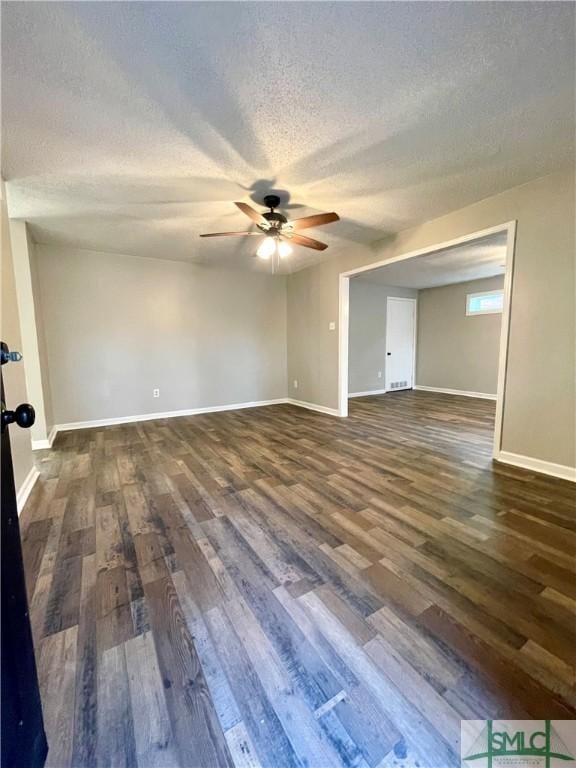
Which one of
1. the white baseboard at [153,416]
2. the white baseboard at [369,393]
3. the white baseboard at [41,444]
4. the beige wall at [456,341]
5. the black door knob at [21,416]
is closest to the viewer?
the black door knob at [21,416]

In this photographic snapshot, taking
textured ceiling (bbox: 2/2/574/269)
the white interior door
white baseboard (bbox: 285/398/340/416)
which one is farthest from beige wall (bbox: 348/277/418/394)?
textured ceiling (bbox: 2/2/574/269)

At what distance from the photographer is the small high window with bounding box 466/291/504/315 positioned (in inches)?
231

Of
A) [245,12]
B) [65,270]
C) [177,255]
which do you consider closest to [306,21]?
[245,12]

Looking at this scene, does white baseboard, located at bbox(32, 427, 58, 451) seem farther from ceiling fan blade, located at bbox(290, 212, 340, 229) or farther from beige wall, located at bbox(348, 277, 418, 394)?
beige wall, located at bbox(348, 277, 418, 394)

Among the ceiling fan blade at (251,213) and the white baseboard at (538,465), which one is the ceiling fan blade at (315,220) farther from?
the white baseboard at (538,465)

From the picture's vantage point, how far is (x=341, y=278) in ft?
15.0

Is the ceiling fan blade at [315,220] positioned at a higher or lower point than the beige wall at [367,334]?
higher

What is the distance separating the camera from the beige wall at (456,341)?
6.02 meters

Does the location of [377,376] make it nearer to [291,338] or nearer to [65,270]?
[291,338]

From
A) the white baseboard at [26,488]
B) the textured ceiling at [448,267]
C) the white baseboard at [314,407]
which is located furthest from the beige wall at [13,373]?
the textured ceiling at [448,267]

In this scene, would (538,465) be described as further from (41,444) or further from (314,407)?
(41,444)

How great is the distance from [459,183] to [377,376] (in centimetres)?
455

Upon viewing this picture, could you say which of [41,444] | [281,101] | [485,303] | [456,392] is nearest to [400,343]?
[456,392]

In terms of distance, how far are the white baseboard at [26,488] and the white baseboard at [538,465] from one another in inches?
155
